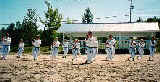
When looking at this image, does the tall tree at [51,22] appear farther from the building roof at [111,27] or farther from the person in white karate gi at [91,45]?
the person in white karate gi at [91,45]

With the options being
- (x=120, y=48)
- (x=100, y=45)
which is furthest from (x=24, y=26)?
(x=120, y=48)

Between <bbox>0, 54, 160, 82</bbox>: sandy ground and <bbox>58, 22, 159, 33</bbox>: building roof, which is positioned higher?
<bbox>58, 22, 159, 33</bbox>: building roof

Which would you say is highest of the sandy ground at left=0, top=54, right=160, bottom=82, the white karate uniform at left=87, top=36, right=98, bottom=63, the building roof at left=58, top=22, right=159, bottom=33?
the building roof at left=58, top=22, right=159, bottom=33

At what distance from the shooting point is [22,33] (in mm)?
53438

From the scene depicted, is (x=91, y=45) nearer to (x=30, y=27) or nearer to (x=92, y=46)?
(x=92, y=46)

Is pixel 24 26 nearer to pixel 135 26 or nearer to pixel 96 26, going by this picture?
pixel 96 26

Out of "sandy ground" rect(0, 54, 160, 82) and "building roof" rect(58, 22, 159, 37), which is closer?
"sandy ground" rect(0, 54, 160, 82)

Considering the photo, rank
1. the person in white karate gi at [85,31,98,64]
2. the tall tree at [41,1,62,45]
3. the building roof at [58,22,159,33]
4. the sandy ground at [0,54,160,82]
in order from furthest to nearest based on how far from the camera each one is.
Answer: the tall tree at [41,1,62,45] < the building roof at [58,22,159,33] < the person in white karate gi at [85,31,98,64] < the sandy ground at [0,54,160,82]

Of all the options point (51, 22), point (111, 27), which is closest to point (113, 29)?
point (111, 27)

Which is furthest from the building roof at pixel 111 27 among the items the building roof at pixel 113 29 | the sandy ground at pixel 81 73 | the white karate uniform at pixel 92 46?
the sandy ground at pixel 81 73

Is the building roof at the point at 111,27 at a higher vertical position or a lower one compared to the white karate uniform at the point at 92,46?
higher

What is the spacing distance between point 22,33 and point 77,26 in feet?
78.4

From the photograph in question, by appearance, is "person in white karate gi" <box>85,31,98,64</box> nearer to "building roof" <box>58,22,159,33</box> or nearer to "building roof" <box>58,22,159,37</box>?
"building roof" <box>58,22,159,37</box>

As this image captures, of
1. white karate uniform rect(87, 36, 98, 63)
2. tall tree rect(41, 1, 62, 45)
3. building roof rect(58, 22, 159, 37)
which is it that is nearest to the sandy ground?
white karate uniform rect(87, 36, 98, 63)
